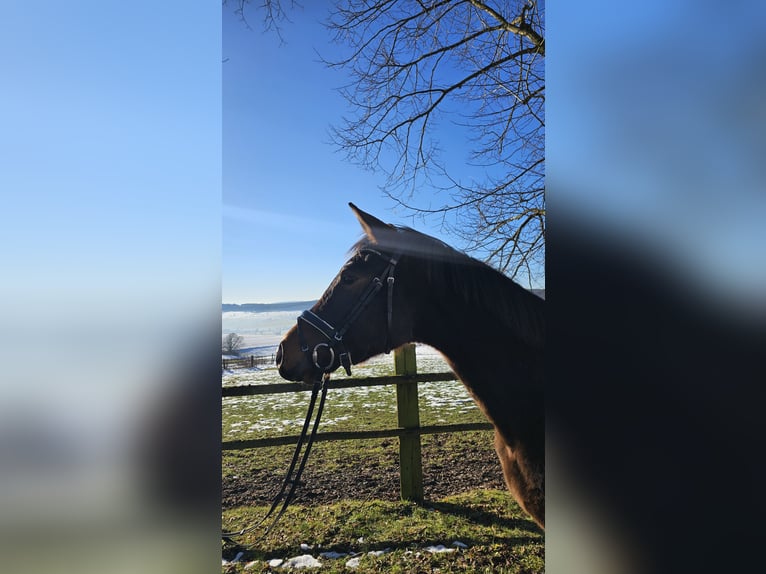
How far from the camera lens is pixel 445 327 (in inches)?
59.7

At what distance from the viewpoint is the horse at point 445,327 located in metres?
1.47

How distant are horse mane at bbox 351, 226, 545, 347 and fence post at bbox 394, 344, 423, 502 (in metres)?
1.50

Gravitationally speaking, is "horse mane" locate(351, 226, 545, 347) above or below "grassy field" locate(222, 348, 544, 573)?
above

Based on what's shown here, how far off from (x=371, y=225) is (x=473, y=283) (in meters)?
0.55

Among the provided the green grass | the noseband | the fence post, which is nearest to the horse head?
the noseband

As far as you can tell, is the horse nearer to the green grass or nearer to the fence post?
the green grass

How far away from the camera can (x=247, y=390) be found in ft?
7.47

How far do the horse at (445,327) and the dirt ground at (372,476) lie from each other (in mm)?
1795

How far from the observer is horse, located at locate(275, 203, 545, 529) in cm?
147

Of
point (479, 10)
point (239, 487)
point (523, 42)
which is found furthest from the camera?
point (239, 487)
